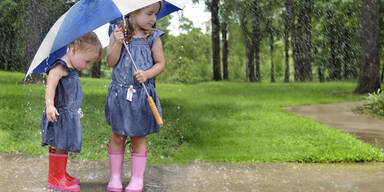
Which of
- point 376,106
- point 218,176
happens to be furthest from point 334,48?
point 218,176

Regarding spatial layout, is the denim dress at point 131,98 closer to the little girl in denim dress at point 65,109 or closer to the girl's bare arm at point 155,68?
the girl's bare arm at point 155,68

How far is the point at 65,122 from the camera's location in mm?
3984

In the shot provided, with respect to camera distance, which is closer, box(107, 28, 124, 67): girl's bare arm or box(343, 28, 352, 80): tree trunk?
box(107, 28, 124, 67): girl's bare arm

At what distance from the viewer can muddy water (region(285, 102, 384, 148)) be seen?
296 inches

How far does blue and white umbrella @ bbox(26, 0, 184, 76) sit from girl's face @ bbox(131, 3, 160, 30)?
0.15m

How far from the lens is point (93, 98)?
11.0 m

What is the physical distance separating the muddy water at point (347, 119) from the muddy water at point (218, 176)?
198 cm

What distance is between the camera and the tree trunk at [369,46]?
47.2ft

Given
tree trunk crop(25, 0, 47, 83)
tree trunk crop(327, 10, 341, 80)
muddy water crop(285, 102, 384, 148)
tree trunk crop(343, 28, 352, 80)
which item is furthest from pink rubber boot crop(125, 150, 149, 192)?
tree trunk crop(343, 28, 352, 80)

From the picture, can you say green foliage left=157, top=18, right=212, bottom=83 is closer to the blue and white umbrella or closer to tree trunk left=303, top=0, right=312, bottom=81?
tree trunk left=303, top=0, right=312, bottom=81

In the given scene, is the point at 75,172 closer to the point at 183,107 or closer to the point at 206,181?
the point at 206,181

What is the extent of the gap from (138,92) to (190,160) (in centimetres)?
182

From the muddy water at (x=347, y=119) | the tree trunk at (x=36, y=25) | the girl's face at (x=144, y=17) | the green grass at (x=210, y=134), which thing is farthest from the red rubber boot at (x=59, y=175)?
the tree trunk at (x=36, y=25)

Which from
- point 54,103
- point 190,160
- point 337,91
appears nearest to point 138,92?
point 54,103
